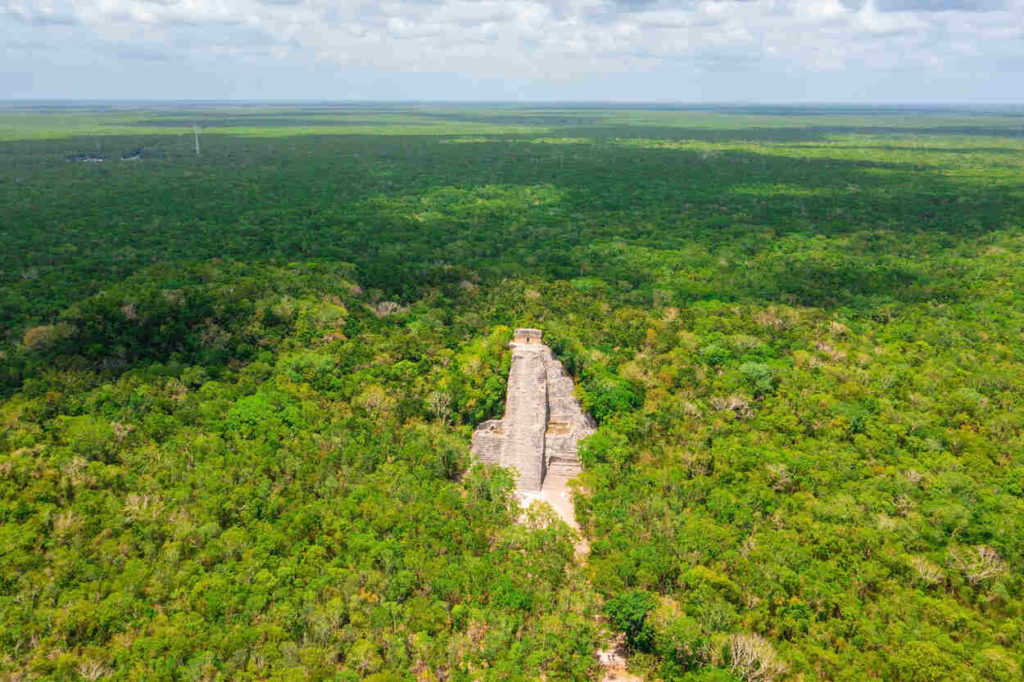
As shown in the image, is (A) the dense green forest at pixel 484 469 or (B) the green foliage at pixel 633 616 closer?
(A) the dense green forest at pixel 484 469

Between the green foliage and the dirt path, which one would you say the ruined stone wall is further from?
the green foliage

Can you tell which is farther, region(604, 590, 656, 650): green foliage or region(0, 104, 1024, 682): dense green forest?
region(604, 590, 656, 650): green foliage

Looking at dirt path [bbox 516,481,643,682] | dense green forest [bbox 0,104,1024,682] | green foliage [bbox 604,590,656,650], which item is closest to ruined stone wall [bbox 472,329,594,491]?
dirt path [bbox 516,481,643,682]

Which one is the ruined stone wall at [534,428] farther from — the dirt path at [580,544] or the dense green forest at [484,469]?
the dense green forest at [484,469]

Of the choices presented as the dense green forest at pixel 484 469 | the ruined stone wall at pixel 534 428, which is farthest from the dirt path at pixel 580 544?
the dense green forest at pixel 484 469

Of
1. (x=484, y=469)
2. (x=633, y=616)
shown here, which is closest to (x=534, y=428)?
(x=484, y=469)

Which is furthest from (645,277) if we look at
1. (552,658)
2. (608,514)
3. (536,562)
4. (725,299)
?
(552,658)

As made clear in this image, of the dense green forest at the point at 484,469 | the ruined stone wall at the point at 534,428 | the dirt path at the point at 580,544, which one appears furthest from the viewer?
the ruined stone wall at the point at 534,428
